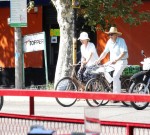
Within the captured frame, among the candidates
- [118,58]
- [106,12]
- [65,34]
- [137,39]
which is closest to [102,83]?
[118,58]

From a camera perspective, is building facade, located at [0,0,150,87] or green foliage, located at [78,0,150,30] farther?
building facade, located at [0,0,150,87]

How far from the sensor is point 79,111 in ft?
41.0

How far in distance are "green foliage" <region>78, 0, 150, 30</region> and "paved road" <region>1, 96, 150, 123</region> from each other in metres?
3.22

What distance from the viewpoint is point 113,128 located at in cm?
525

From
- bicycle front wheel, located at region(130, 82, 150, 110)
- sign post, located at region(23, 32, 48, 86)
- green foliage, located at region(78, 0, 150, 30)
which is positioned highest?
green foliage, located at region(78, 0, 150, 30)

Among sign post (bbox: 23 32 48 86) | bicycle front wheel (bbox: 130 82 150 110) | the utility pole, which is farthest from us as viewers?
sign post (bbox: 23 32 48 86)

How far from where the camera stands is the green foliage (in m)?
16.7

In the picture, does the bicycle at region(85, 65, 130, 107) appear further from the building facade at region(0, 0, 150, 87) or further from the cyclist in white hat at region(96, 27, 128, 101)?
the building facade at region(0, 0, 150, 87)

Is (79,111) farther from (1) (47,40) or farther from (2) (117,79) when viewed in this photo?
(1) (47,40)

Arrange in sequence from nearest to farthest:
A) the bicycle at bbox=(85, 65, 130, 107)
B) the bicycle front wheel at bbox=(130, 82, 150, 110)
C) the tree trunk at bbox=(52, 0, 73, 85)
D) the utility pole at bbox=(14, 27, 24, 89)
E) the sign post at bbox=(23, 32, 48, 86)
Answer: the bicycle front wheel at bbox=(130, 82, 150, 110)
the bicycle at bbox=(85, 65, 130, 107)
the tree trunk at bbox=(52, 0, 73, 85)
the utility pole at bbox=(14, 27, 24, 89)
the sign post at bbox=(23, 32, 48, 86)

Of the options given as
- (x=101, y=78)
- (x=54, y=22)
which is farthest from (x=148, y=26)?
(x=101, y=78)

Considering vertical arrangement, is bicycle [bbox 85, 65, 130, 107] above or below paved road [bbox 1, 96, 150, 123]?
above

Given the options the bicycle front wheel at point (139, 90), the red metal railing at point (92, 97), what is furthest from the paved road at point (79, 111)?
the red metal railing at point (92, 97)

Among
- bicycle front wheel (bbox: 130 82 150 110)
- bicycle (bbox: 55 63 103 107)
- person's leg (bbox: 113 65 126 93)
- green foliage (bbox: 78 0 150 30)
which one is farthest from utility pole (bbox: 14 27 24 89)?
bicycle front wheel (bbox: 130 82 150 110)
